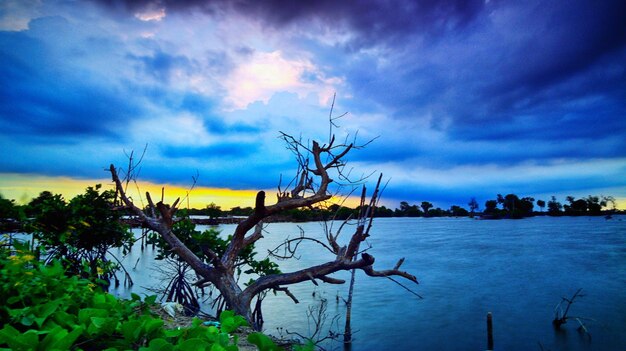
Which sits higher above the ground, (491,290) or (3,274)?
(3,274)

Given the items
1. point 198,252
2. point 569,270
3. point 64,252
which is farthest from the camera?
point 569,270

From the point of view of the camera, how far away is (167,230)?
23.9 feet

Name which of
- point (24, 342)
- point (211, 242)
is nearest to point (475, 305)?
point (211, 242)

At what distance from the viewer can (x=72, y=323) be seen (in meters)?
1.90

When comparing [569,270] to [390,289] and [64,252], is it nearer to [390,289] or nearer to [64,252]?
[390,289]

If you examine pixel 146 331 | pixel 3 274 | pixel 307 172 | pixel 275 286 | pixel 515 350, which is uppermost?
pixel 307 172

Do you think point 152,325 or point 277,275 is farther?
point 277,275

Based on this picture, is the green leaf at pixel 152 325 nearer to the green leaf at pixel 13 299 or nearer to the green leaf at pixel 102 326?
the green leaf at pixel 102 326

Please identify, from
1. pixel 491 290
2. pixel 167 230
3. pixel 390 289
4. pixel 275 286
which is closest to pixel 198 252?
pixel 167 230

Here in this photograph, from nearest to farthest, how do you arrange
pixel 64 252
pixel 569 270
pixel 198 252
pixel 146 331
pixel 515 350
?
pixel 146 331 < pixel 198 252 < pixel 64 252 < pixel 515 350 < pixel 569 270

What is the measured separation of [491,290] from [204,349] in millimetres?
25164

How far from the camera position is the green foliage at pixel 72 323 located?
1471mm

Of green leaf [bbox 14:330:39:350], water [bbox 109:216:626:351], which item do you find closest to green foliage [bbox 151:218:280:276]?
water [bbox 109:216:626:351]

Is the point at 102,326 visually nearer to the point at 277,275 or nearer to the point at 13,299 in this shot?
the point at 13,299
